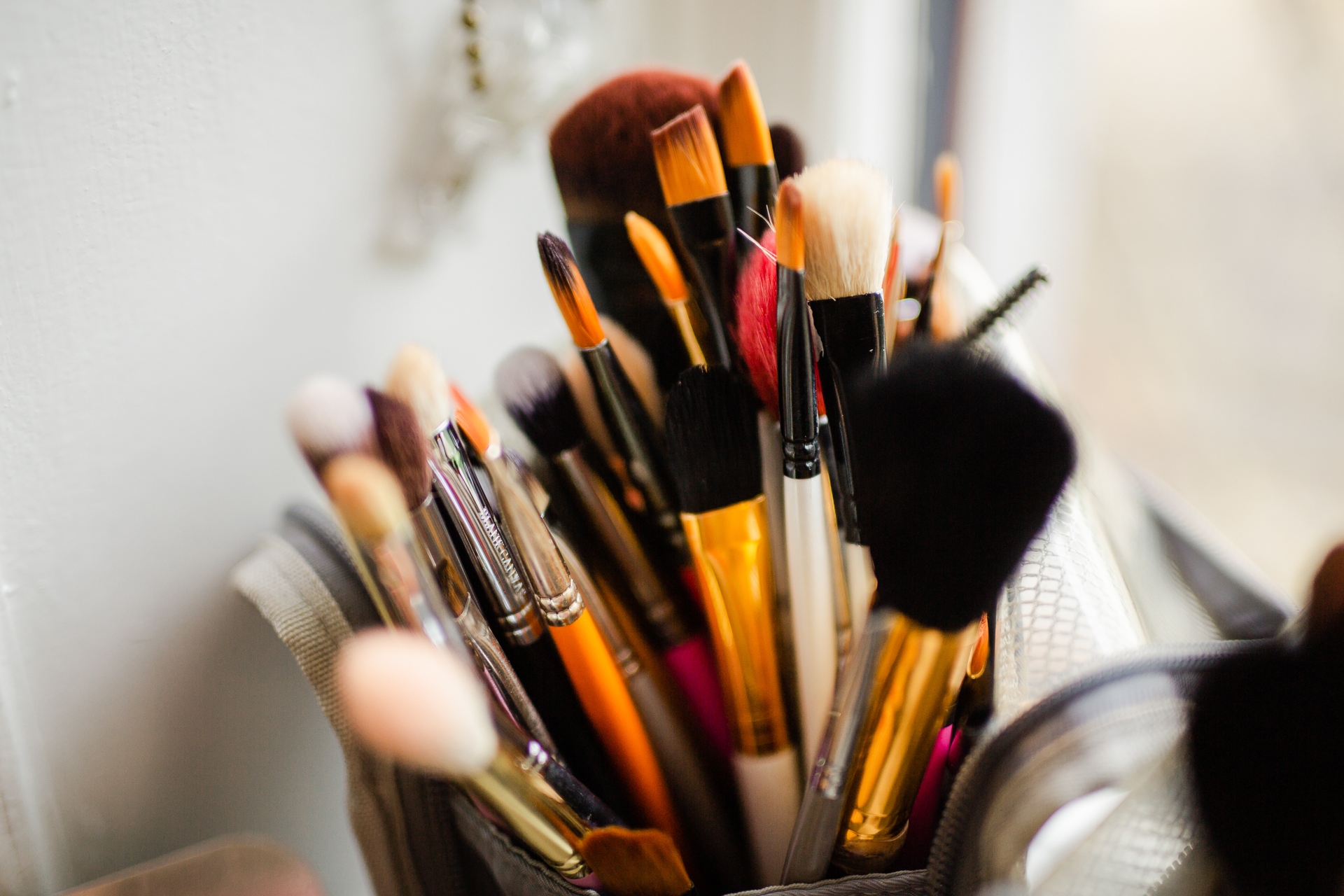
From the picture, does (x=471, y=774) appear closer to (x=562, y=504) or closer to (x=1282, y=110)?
(x=562, y=504)

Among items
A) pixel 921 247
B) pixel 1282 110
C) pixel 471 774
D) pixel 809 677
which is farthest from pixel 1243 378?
pixel 471 774

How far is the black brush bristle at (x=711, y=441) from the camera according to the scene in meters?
0.29

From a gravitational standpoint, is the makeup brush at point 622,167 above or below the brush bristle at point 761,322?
above

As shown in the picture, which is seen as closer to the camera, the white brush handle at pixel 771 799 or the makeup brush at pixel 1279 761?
the makeup brush at pixel 1279 761

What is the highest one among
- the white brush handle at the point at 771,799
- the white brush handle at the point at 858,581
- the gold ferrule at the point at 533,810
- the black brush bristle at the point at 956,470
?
the black brush bristle at the point at 956,470

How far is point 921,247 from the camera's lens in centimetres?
42

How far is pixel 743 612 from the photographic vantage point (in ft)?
1.04

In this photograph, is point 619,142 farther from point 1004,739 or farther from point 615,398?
point 1004,739

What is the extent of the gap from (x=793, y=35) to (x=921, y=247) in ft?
0.74

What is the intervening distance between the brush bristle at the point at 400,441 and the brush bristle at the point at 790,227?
0.12m

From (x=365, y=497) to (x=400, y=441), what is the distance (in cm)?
3

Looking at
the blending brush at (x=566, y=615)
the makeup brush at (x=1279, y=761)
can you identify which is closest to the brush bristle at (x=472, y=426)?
the blending brush at (x=566, y=615)

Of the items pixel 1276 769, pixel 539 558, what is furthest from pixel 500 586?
pixel 1276 769

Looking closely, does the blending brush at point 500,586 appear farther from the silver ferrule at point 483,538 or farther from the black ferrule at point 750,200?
the black ferrule at point 750,200
